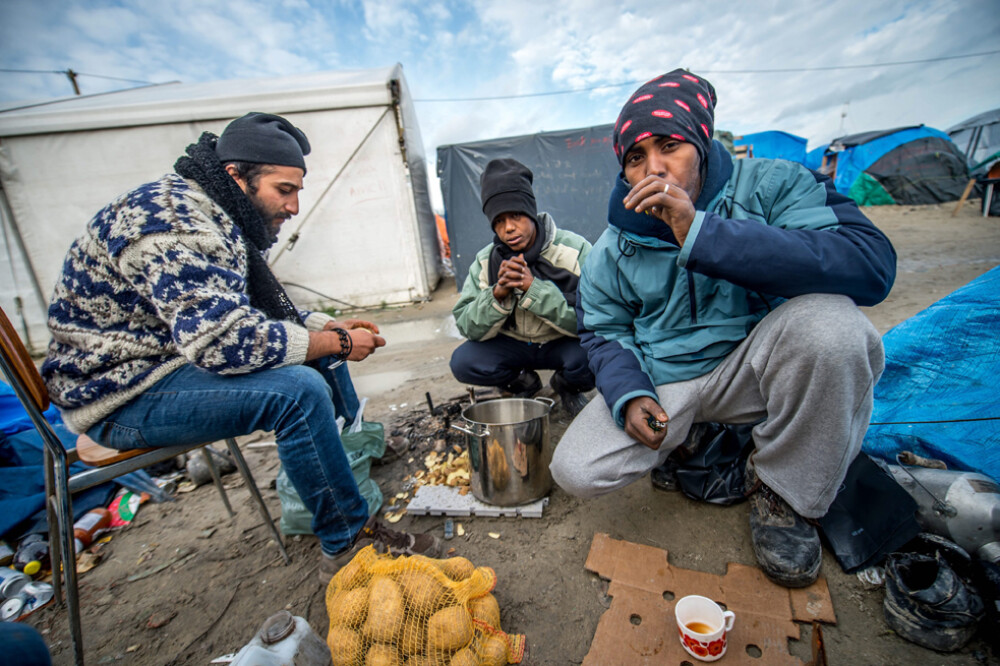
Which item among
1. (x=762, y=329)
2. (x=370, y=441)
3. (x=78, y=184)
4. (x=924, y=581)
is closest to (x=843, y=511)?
(x=924, y=581)

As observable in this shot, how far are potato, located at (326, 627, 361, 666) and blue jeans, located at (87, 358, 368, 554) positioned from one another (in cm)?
54

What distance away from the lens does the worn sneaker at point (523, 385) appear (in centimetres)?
313

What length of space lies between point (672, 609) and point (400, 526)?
1277 millimetres

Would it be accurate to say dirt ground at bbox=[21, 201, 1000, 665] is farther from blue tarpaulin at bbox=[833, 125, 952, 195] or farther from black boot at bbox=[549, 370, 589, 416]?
blue tarpaulin at bbox=[833, 125, 952, 195]

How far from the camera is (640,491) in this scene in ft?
6.84

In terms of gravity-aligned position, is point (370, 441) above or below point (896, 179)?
below

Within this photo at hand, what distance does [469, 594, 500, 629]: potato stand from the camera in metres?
1.38

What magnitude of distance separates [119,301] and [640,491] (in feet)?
7.70

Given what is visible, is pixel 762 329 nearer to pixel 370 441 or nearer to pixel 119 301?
pixel 370 441

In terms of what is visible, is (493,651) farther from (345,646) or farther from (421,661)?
(345,646)

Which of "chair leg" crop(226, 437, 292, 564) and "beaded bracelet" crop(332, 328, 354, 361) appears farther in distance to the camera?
"chair leg" crop(226, 437, 292, 564)

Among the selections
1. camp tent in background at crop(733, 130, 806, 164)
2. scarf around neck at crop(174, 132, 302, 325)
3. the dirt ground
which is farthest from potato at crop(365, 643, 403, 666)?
camp tent in background at crop(733, 130, 806, 164)

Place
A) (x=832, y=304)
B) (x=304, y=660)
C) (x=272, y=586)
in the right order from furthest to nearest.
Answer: (x=272, y=586) → (x=832, y=304) → (x=304, y=660)

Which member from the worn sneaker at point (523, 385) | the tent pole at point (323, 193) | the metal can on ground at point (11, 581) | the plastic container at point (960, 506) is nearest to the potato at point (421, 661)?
the plastic container at point (960, 506)
